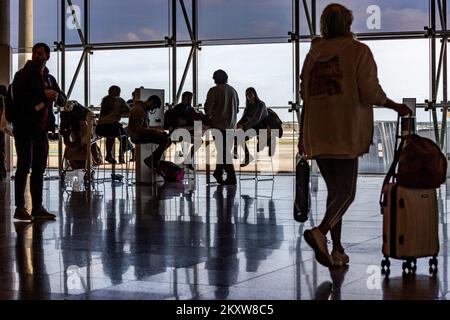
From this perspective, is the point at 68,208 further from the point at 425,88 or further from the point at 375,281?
the point at 425,88

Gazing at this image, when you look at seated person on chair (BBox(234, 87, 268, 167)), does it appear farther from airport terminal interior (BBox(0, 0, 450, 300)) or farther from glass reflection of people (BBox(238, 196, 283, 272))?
glass reflection of people (BBox(238, 196, 283, 272))

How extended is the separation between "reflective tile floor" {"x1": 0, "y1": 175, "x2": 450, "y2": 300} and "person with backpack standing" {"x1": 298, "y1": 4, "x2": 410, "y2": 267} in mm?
345

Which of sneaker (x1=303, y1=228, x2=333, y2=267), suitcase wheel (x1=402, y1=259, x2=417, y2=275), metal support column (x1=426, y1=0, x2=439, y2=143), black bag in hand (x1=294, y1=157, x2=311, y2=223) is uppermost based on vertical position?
metal support column (x1=426, y1=0, x2=439, y2=143)

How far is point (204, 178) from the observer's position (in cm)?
1400

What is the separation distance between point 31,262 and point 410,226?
2098mm

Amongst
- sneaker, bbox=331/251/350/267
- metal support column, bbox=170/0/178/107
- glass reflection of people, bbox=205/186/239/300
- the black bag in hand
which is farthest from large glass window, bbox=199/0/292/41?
sneaker, bbox=331/251/350/267

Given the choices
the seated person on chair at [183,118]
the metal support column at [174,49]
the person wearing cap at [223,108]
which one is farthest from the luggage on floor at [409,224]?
the metal support column at [174,49]

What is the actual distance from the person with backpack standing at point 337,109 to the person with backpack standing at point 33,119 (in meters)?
2.89

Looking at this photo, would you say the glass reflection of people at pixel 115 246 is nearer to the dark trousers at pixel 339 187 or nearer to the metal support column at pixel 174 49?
the dark trousers at pixel 339 187

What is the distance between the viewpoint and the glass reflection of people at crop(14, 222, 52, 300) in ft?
13.0

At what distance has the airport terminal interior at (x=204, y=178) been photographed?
4289 mm

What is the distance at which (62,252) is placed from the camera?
208 inches

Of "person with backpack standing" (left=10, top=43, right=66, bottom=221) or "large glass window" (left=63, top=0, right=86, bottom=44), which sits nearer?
"person with backpack standing" (left=10, top=43, right=66, bottom=221)
